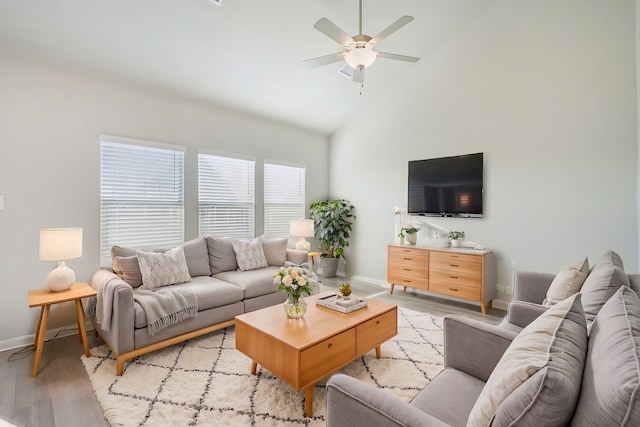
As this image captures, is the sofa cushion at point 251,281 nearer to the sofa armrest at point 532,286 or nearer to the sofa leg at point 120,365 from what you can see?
the sofa leg at point 120,365

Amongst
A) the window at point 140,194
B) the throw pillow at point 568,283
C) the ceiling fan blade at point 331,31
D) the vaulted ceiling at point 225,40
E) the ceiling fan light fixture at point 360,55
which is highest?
the vaulted ceiling at point 225,40

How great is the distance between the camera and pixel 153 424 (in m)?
1.91

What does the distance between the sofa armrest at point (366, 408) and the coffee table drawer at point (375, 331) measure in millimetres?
1172

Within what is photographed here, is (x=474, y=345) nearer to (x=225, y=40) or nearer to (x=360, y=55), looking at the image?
(x=360, y=55)

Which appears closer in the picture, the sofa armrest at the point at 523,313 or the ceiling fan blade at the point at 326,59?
the sofa armrest at the point at 523,313

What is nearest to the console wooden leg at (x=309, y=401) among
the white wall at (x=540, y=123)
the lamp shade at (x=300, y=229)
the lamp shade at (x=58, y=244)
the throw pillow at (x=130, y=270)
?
the throw pillow at (x=130, y=270)

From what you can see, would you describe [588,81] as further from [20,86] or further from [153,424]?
[20,86]

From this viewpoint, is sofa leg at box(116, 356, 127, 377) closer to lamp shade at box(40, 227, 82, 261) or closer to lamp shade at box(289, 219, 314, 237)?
lamp shade at box(40, 227, 82, 261)

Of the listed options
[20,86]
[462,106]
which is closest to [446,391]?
[462,106]

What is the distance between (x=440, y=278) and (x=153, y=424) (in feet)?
11.4

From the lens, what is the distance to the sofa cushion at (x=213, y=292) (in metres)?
3.06

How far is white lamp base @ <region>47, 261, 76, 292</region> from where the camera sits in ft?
9.02

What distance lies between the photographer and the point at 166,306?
277cm

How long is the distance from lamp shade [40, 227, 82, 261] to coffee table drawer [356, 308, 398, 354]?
101 inches
